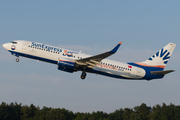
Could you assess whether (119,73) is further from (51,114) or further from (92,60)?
(51,114)

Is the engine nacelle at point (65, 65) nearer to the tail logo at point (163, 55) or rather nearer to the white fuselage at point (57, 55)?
the white fuselage at point (57, 55)

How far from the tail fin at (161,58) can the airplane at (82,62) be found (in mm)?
1164

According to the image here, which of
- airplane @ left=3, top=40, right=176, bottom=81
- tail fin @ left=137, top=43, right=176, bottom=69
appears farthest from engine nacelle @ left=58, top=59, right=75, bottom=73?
tail fin @ left=137, top=43, right=176, bottom=69

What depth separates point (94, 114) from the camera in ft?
390

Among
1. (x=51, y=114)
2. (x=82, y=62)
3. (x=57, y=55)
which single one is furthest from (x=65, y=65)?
(x=51, y=114)

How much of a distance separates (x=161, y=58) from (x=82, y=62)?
17098 millimetres

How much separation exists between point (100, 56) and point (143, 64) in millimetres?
11447

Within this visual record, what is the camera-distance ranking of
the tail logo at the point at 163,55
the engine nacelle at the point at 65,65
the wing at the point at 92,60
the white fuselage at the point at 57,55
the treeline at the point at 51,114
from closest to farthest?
the wing at the point at 92,60 < the engine nacelle at the point at 65,65 < the white fuselage at the point at 57,55 < the tail logo at the point at 163,55 < the treeline at the point at 51,114

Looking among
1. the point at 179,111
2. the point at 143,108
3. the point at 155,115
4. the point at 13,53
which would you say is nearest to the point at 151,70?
the point at 13,53

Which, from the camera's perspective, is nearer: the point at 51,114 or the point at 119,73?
the point at 119,73

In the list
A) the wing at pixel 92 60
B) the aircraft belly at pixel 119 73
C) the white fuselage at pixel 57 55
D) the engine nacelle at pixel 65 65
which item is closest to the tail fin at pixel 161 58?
the aircraft belly at pixel 119 73

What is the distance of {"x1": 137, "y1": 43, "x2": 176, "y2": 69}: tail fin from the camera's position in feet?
178

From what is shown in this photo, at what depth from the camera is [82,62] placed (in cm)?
4850

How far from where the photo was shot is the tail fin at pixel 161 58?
5419 cm
